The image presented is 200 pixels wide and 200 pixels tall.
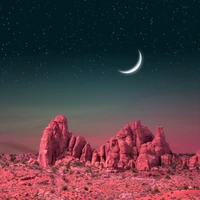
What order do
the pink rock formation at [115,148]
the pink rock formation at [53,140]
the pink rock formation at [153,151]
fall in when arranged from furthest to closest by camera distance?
the pink rock formation at [53,140] → the pink rock formation at [115,148] → the pink rock formation at [153,151]

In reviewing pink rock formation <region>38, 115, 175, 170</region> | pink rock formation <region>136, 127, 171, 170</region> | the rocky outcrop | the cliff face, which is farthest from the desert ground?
the rocky outcrop

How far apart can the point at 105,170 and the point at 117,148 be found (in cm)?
1262

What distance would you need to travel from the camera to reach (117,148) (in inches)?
3821

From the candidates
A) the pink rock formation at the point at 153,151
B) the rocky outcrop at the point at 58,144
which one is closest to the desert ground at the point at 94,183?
the pink rock formation at the point at 153,151

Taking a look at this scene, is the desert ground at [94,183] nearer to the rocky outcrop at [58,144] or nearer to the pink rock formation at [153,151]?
the pink rock formation at [153,151]

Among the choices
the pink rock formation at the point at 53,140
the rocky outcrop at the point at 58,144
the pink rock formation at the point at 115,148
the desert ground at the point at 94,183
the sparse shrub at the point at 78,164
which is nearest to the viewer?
the desert ground at the point at 94,183

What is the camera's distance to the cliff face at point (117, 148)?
92.7 m

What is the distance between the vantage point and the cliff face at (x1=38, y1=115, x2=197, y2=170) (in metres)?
92.7

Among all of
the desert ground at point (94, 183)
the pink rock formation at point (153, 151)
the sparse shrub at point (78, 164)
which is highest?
the pink rock formation at point (153, 151)

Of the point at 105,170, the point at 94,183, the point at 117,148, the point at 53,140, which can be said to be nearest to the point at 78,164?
the point at 105,170

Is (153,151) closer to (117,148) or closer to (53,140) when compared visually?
(117,148)

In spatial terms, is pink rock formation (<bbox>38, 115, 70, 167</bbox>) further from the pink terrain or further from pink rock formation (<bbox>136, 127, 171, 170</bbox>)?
pink rock formation (<bbox>136, 127, 171, 170</bbox>)

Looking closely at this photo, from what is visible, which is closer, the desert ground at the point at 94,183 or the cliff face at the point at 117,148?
the desert ground at the point at 94,183

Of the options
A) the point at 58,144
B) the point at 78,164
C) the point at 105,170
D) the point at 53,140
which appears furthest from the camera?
the point at 58,144
